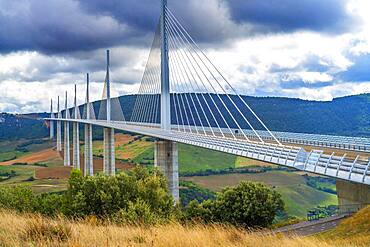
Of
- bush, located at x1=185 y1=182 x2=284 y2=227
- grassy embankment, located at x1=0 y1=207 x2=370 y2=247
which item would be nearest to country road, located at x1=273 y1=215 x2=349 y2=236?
bush, located at x1=185 y1=182 x2=284 y2=227

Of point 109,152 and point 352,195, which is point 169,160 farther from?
point 109,152

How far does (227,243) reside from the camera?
754cm

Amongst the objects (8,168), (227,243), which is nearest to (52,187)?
(8,168)

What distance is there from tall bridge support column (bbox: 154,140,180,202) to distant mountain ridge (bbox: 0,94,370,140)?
235 feet

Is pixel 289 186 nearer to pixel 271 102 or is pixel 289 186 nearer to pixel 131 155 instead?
pixel 131 155

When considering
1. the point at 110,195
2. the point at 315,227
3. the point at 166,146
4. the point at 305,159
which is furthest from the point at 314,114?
the point at 305,159

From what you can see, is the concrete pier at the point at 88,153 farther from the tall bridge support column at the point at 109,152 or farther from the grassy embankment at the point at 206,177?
the tall bridge support column at the point at 109,152

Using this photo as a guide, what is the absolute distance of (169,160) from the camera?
42000mm

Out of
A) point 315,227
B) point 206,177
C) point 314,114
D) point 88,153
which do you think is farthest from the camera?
point 314,114

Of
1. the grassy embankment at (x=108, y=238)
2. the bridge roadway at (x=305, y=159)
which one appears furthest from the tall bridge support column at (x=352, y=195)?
the grassy embankment at (x=108, y=238)

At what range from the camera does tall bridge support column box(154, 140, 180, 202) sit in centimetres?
4134

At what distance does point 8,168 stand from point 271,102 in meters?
73.4

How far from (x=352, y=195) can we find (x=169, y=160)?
1943 cm

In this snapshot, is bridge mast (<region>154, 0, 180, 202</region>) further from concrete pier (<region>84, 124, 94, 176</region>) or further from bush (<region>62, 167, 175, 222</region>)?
concrete pier (<region>84, 124, 94, 176</region>)
